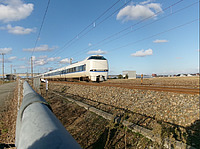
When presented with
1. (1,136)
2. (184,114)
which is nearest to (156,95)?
(184,114)

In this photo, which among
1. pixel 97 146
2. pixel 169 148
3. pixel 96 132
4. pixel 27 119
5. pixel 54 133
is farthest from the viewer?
pixel 96 132

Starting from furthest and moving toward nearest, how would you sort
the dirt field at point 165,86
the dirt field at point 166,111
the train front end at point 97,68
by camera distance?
the train front end at point 97,68 → the dirt field at point 165,86 → the dirt field at point 166,111

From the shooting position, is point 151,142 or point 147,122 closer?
point 151,142

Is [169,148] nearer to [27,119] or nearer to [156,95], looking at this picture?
[27,119]

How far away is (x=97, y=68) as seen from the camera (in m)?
19.0

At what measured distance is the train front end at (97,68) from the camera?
62.1 feet

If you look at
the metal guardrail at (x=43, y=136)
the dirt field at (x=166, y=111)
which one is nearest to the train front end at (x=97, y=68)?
the dirt field at (x=166, y=111)

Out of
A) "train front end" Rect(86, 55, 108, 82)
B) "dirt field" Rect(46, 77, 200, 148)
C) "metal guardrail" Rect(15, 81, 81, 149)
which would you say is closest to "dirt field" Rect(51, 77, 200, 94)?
"dirt field" Rect(46, 77, 200, 148)

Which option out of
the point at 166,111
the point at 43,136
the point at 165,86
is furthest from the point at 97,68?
the point at 43,136

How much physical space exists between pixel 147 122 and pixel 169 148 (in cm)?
178

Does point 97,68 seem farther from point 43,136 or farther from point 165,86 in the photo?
point 43,136

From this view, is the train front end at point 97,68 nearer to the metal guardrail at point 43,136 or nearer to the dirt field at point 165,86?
the dirt field at point 165,86

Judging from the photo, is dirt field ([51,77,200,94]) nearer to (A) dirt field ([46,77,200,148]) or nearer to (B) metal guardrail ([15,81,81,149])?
(A) dirt field ([46,77,200,148])

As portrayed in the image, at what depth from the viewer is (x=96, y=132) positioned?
472 centimetres
